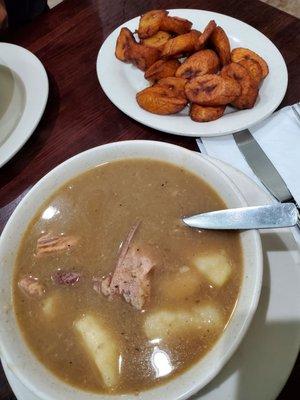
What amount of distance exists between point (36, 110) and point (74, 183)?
1.36ft

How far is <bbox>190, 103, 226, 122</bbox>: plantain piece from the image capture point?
1.22 metres

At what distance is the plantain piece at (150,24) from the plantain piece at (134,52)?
40 mm

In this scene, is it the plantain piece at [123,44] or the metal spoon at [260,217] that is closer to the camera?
the metal spoon at [260,217]

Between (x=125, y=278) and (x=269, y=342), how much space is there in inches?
11.9

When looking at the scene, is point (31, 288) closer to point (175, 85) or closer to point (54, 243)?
point (54, 243)

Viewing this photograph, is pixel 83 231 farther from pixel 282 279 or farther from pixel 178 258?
pixel 282 279

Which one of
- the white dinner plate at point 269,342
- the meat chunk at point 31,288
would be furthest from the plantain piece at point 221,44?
the meat chunk at point 31,288

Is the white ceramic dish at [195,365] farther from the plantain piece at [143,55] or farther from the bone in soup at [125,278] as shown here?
the plantain piece at [143,55]

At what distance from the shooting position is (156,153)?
978 millimetres

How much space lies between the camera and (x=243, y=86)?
1.23 meters

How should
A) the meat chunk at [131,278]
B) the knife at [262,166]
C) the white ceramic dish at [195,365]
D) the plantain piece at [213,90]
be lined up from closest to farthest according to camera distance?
the white ceramic dish at [195,365] < the meat chunk at [131,278] < the knife at [262,166] < the plantain piece at [213,90]

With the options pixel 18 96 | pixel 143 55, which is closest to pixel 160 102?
pixel 143 55

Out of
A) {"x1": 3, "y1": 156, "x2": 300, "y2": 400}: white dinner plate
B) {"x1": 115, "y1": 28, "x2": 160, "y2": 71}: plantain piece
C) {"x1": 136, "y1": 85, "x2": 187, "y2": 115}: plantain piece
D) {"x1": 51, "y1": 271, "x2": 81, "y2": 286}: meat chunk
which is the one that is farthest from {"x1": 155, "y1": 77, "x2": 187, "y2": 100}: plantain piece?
{"x1": 51, "y1": 271, "x2": 81, "y2": 286}: meat chunk

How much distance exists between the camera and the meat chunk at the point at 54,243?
0.91 metres
